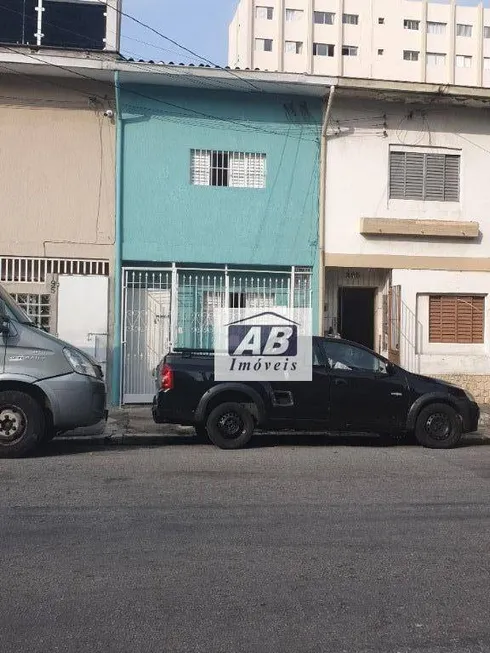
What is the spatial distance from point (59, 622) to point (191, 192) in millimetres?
10863

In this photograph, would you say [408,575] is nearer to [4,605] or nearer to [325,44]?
[4,605]

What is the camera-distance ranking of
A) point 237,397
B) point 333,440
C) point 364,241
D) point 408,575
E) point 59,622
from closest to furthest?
point 59,622
point 408,575
point 237,397
point 333,440
point 364,241

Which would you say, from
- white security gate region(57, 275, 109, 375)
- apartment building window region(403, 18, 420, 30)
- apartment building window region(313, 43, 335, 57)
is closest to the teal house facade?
white security gate region(57, 275, 109, 375)

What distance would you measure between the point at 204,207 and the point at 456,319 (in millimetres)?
5392

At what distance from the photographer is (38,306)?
45.5 feet

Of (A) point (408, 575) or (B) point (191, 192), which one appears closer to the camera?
(A) point (408, 575)

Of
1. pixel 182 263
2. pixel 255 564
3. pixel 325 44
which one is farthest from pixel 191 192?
pixel 325 44

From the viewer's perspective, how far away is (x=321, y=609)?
4383 millimetres

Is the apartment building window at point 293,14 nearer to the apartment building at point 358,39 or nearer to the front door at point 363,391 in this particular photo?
the apartment building at point 358,39

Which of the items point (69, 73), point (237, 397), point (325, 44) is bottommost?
point (237, 397)

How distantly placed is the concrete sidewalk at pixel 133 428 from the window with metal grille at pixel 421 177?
4.47 m

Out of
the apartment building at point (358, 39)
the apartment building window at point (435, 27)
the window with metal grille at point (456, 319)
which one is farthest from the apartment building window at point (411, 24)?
the window with metal grille at point (456, 319)

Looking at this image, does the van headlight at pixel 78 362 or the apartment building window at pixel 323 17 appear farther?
the apartment building window at pixel 323 17

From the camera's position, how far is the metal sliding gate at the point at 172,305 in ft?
46.2
